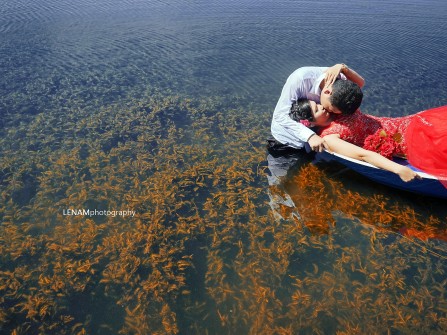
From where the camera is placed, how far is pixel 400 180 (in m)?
5.66

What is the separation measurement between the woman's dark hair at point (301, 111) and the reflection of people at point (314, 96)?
0.29 ft

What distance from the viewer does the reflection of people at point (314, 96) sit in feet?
17.7

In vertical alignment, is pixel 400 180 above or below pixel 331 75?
below

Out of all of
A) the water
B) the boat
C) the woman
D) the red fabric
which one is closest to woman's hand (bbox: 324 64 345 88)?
the woman

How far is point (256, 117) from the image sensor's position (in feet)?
26.2

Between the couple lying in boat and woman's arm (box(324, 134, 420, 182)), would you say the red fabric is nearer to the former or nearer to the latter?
the couple lying in boat

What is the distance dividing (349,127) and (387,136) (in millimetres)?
669

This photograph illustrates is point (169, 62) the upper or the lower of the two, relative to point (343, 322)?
upper

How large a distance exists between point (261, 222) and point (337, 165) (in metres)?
2.22

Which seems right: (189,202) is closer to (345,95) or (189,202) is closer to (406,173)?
(345,95)

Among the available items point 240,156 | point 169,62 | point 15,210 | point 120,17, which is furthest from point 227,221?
point 120,17

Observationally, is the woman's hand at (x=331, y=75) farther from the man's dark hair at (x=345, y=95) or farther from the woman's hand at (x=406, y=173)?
the woman's hand at (x=406, y=173)

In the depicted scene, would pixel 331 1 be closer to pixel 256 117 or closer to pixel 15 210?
pixel 256 117

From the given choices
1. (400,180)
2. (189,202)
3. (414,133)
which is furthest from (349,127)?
(189,202)
